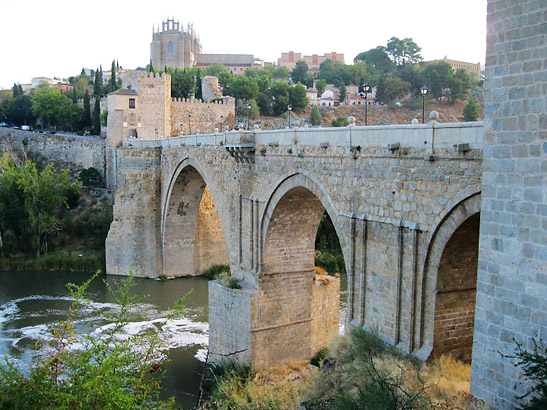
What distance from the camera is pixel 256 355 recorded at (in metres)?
13.0

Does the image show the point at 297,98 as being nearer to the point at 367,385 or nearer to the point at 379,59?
the point at 379,59

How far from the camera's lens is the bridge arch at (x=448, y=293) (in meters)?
8.02

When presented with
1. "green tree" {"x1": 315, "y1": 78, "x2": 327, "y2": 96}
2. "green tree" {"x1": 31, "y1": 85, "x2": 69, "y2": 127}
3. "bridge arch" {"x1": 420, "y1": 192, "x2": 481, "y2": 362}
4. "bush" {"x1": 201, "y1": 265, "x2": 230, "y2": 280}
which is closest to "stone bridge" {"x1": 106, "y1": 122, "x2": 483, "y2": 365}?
"bridge arch" {"x1": 420, "y1": 192, "x2": 481, "y2": 362}

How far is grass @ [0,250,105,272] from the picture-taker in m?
23.4

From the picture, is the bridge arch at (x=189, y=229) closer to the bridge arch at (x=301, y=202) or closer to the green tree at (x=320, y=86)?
the bridge arch at (x=301, y=202)

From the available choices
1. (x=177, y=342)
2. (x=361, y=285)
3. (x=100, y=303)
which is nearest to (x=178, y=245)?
(x=100, y=303)

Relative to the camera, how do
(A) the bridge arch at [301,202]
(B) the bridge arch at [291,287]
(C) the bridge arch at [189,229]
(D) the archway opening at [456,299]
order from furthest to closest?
(C) the bridge arch at [189,229]
(B) the bridge arch at [291,287]
(A) the bridge arch at [301,202]
(D) the archway opening at [456,299]

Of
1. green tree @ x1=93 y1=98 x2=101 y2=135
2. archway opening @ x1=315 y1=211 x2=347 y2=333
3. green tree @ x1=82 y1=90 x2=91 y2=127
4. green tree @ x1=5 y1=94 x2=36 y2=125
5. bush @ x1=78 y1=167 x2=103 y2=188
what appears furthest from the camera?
green tree @ x1=5 y1=94 x2=36 y2=125

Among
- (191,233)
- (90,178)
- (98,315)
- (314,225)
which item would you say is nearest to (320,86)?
(90,178)

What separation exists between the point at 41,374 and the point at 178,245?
16.2 meters

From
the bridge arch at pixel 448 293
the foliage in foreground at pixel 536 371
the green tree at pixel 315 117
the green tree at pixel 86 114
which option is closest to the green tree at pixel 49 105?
the green tree at pixel 86 114

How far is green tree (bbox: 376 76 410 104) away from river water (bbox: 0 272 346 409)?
3457 cm

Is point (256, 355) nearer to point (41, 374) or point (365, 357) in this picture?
point (365, 357)

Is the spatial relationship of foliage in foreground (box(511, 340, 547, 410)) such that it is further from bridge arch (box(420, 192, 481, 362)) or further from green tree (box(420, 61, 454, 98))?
green tree (box(420, 61, 454, 98))
